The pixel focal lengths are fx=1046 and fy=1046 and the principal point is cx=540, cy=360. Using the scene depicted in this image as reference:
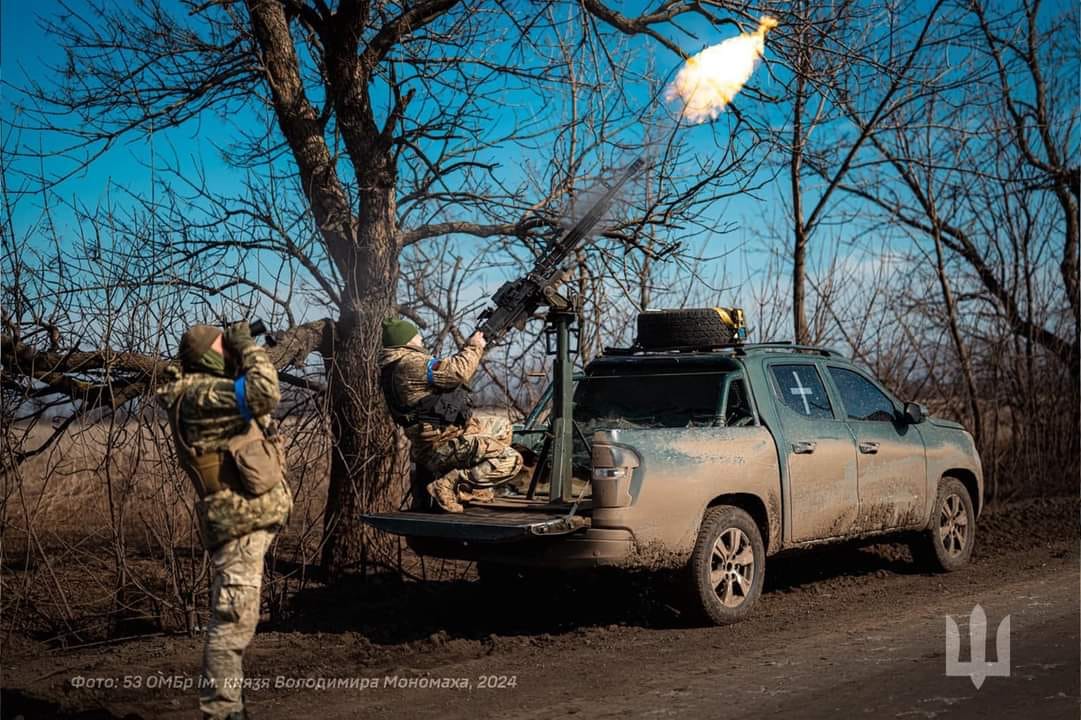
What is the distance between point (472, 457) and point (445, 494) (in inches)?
12.0

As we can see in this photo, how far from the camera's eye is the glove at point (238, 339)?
4.92 metres

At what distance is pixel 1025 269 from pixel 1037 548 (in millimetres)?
6103

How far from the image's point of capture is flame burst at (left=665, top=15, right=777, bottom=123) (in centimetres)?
927

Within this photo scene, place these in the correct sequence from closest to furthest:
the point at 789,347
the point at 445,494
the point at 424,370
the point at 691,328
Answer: the point at 424,370 < the point at 445,494 < the point at 691,328 < the point at 789,347

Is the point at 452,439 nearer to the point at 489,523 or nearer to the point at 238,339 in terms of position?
the point at 489,523

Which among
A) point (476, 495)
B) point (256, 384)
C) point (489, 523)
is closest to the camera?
point (256, 384)

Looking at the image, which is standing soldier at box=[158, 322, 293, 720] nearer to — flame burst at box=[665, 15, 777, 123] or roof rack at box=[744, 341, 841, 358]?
roof rack at box=[744, 341, 841, 358]

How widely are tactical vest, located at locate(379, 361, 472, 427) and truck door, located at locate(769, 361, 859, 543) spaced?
7.52 feet

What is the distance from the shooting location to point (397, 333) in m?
6.84

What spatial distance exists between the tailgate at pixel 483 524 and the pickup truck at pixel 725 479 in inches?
0.4

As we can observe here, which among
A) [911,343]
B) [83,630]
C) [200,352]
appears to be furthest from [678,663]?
[911,343]

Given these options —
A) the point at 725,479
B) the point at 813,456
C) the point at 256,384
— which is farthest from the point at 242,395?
the point at 813,456

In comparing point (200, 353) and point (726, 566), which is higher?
point (200, 353)

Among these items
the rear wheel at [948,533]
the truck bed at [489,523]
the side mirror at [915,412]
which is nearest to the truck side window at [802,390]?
the side mirror at [915,412]
